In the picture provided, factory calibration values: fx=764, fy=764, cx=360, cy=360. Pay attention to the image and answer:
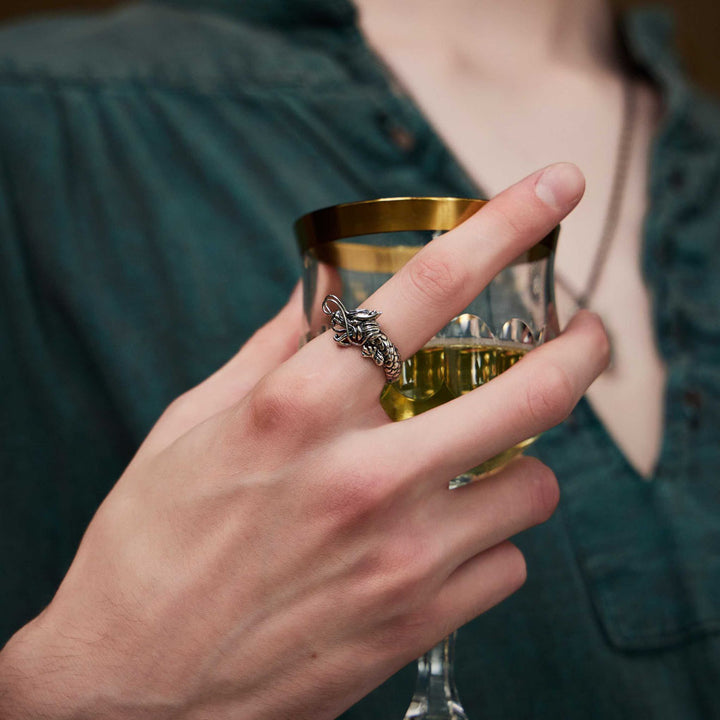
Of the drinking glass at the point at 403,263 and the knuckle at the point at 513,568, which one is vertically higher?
the drinking glass at the point at 403,263

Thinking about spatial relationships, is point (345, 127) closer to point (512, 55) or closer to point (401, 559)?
point (512, 55)

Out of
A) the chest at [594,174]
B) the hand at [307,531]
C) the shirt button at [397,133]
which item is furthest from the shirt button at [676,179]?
the hand at [307,531]

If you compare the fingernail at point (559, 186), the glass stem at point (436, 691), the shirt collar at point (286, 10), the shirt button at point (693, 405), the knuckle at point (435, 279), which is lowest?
the shirt button at point (693, 405)

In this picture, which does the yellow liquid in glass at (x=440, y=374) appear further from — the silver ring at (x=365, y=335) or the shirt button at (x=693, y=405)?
the shirt button at (x=693, y=405)

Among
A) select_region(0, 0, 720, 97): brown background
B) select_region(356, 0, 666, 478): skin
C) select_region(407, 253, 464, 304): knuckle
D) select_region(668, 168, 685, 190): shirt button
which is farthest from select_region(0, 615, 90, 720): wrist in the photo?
select_region(0, 0, 720, 97): brown background

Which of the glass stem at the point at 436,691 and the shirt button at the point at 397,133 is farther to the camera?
the shirt button at the point at 397,133

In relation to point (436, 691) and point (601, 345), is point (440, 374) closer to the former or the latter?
point (601, 345)

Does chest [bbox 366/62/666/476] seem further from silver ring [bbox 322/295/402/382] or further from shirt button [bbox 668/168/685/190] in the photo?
silver ring [bbox 322/295/402/382]

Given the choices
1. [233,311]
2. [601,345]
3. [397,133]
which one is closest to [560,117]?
[397,133]
